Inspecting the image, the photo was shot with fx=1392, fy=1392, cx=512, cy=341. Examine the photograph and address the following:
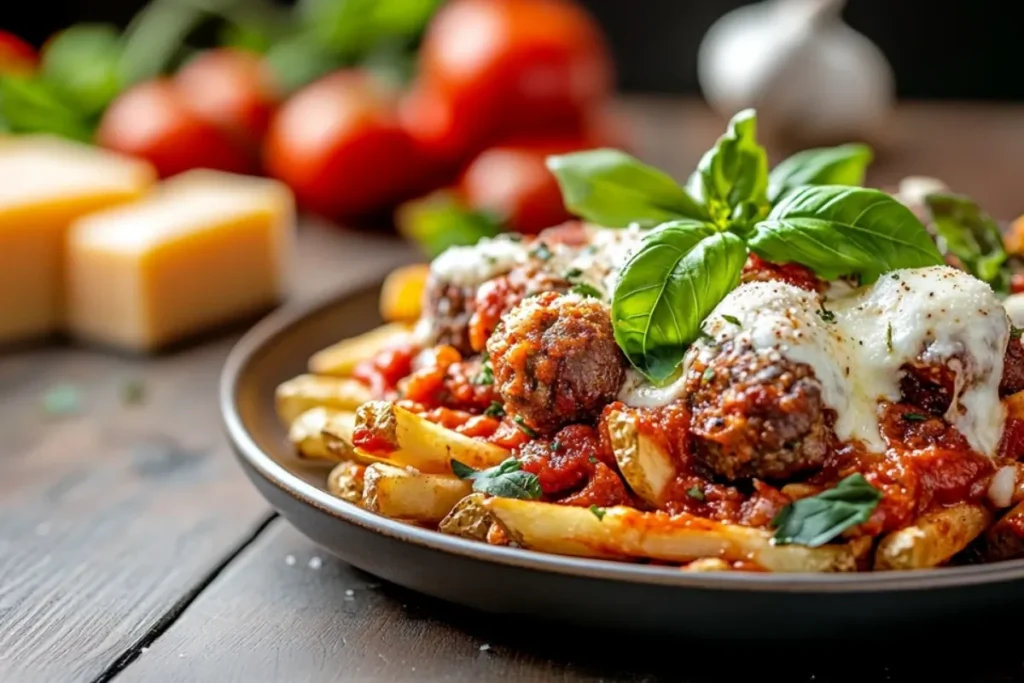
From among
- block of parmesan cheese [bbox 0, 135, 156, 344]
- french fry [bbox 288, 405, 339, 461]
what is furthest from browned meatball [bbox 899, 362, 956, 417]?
block of parmesan cheese [bbox 0, 135, 156, 344]

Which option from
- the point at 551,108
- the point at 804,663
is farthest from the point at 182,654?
the point at 551,108

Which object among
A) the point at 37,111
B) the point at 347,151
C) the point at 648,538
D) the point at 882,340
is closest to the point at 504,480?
the point at 648,538

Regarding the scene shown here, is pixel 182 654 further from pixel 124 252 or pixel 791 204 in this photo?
pixel 124 252

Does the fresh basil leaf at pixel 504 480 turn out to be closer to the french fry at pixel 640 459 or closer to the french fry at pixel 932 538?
the french fry at pixel 640 459

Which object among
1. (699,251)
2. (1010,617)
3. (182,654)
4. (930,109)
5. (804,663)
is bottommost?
(930,109)

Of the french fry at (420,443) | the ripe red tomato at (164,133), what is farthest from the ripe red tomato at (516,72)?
the french fry at (420,443)

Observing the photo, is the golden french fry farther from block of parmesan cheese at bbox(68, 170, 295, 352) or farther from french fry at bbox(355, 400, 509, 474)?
block of parmesan cheese at bbox(68, 170, 295, 352)

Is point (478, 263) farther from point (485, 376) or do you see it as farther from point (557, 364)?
point (557, 364)
